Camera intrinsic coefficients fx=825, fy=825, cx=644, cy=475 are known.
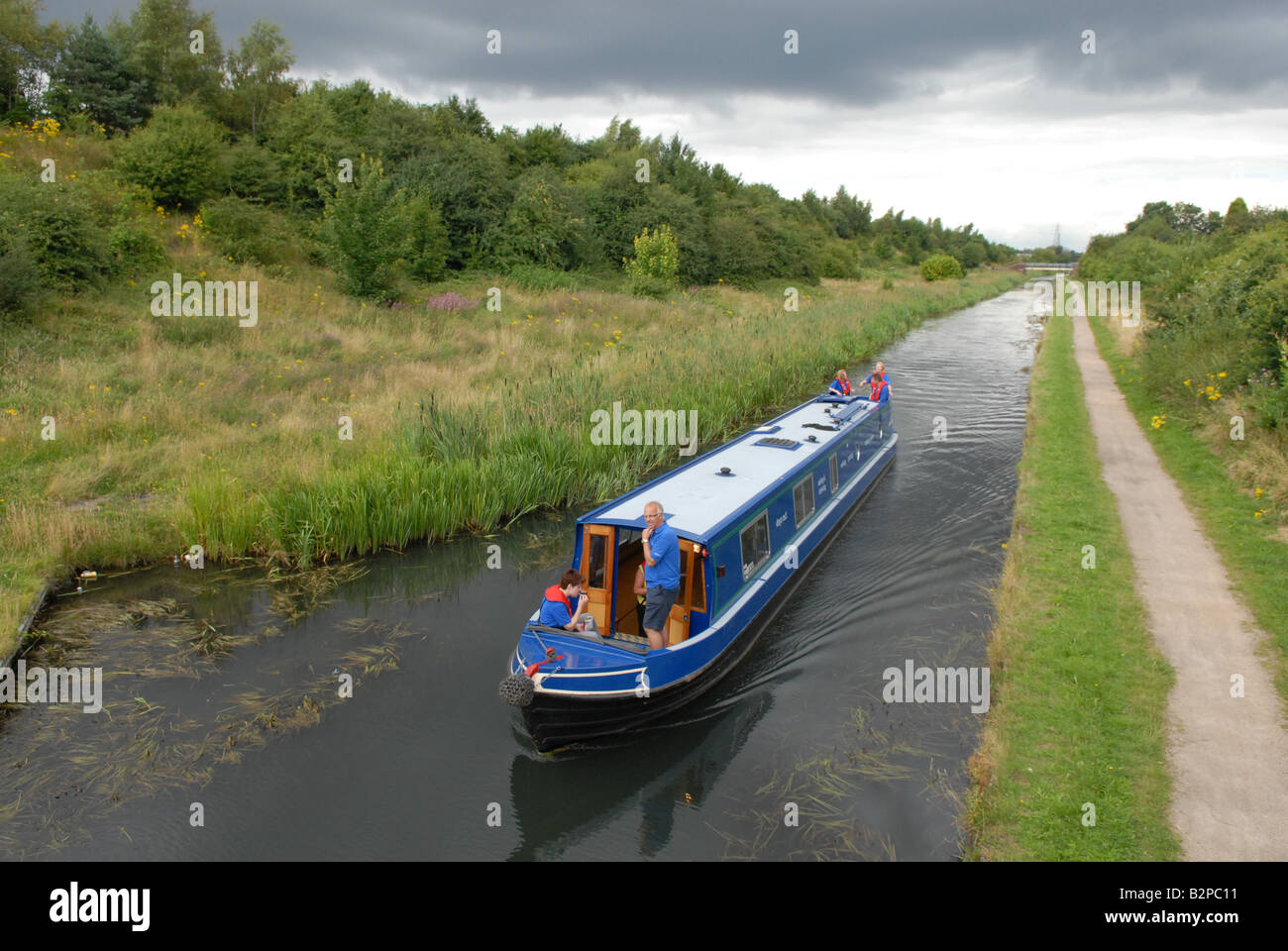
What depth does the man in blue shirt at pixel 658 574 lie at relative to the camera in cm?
853

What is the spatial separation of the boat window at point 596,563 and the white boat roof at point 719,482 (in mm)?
228

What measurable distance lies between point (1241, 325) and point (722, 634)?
14.6 m

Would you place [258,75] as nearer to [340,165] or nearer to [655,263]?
[340,165]

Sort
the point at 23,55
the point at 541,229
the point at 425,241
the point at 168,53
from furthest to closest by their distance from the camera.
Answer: the point at 541,229 → the point at 168,53 → the point at 425,241 → the point at 23,55

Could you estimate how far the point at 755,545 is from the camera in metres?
10.4

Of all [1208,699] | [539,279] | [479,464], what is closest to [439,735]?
[479,464]

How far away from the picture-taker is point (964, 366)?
30.8 m

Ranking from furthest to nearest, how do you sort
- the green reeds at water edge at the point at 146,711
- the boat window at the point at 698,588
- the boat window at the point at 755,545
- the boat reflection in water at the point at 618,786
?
1. the boat window at the point at 755,545
2. the boat window at the point at 698,588
3. the green reeds at water edge at the point at 146,711
4. the boat reflection in water at the point at 618,786

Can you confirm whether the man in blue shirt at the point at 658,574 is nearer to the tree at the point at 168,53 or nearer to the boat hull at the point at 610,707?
the boat hull at the point at 610,707

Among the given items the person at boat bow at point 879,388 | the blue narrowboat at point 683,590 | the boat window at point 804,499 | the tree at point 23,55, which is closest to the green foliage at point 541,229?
the tree at point 23,55

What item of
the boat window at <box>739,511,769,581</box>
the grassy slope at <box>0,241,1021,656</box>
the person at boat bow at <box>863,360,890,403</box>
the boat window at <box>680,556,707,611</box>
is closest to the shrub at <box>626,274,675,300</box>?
the grassy slope at <box>0,241,1021,656</box>

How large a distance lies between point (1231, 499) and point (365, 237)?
23968mm

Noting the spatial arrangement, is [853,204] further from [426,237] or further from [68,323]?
[68,323]

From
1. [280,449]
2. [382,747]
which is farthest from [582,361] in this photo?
[382,747]
